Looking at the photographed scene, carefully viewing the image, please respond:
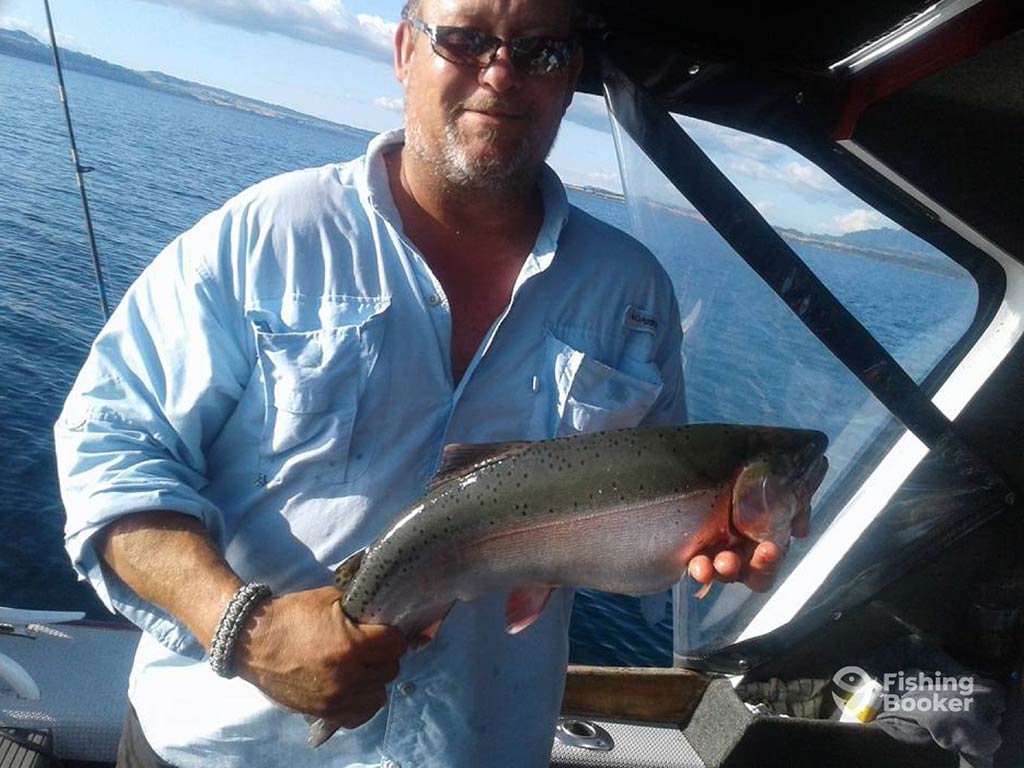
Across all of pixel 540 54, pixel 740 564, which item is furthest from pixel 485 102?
pixel 740 564

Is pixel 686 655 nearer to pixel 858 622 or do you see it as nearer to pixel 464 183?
pixel 858 622

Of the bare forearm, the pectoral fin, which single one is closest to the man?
the bare forearm

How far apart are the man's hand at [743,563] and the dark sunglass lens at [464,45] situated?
1.35 m

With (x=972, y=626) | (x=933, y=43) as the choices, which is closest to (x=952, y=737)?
(x=972, y=626)

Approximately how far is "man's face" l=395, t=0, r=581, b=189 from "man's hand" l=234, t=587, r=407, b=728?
115 cm

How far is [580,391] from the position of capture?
Answer: 2.65 meters

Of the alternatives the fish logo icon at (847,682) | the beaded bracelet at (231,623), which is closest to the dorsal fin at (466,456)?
the beaded bracelet at (231,623)

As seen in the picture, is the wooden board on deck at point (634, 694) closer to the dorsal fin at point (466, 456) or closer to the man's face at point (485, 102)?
the dorsal fin at point (466, 456)

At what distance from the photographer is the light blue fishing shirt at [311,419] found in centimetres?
239

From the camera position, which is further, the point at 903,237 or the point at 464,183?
the point at 903,237

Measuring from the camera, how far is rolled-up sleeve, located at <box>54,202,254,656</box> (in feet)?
7.59

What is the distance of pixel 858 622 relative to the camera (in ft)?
16.8

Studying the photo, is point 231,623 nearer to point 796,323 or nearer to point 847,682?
point 796,323

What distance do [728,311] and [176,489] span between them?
2.71 m
